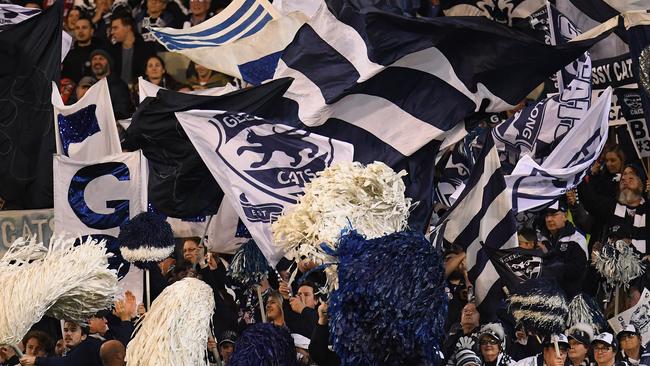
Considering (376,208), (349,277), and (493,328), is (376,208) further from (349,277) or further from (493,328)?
(493,328)

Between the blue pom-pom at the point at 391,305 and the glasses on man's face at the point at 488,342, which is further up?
the blue pom-pom at the point at 391,305

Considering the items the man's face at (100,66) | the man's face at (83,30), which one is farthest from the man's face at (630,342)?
the man's face at (83,30)

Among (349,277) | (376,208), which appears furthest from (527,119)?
(349,277)

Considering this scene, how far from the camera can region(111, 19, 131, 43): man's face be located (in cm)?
1434

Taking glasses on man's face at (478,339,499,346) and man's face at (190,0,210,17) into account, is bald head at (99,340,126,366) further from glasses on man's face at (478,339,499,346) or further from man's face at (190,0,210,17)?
man's face at (190,0,210,17)

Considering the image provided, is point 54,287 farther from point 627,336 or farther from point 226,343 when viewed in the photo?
point 627,336

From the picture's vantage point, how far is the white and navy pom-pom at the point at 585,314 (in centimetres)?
930

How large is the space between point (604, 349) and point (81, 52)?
7.24 meters

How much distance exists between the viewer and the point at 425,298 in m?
5.84

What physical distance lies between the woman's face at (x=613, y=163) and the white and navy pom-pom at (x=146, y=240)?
3900 millimetres

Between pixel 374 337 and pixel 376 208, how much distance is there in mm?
1085

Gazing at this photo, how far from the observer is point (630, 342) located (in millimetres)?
9539

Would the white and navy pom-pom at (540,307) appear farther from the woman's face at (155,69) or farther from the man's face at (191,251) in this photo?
the woman's face at (155,69)

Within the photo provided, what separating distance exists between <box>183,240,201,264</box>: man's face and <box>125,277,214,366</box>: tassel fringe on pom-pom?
4437 millimetres
